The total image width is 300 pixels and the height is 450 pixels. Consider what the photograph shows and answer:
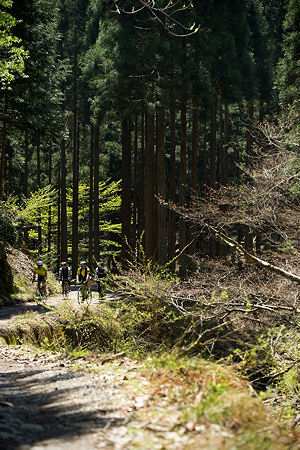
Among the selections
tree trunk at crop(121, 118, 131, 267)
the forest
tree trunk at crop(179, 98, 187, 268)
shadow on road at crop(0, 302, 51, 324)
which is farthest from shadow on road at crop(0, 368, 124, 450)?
tree trunk at crop(121, 118, 131, 267)

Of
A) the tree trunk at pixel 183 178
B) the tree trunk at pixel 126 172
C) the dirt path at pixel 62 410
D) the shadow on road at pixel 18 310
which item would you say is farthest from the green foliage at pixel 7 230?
the dirt path at pixel 62 410

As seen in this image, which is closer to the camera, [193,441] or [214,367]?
[193,441]

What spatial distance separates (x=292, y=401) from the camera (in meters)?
7.55

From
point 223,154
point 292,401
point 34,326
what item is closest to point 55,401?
point 292,401

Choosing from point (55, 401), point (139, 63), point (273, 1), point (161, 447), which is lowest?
point (55, 401)

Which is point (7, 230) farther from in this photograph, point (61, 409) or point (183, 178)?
point (61, 409)

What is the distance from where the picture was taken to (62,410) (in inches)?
Result: 181

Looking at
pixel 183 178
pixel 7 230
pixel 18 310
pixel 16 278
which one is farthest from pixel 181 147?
pixel 18 310

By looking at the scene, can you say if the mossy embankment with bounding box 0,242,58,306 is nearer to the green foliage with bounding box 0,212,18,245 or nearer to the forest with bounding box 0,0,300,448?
the green foliage with bounding box 0,212,18,245

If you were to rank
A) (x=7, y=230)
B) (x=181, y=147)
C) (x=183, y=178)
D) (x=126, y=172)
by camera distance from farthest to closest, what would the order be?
(x=126, y=172)
(x=181, y=147)
(x=183, y=178)
(x=7, y=230)

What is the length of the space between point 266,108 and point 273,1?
31.2 feet

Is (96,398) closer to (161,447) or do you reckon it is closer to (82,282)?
(161,447)

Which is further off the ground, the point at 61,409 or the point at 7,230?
the point at 7,230

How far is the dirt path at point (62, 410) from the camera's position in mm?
3660
